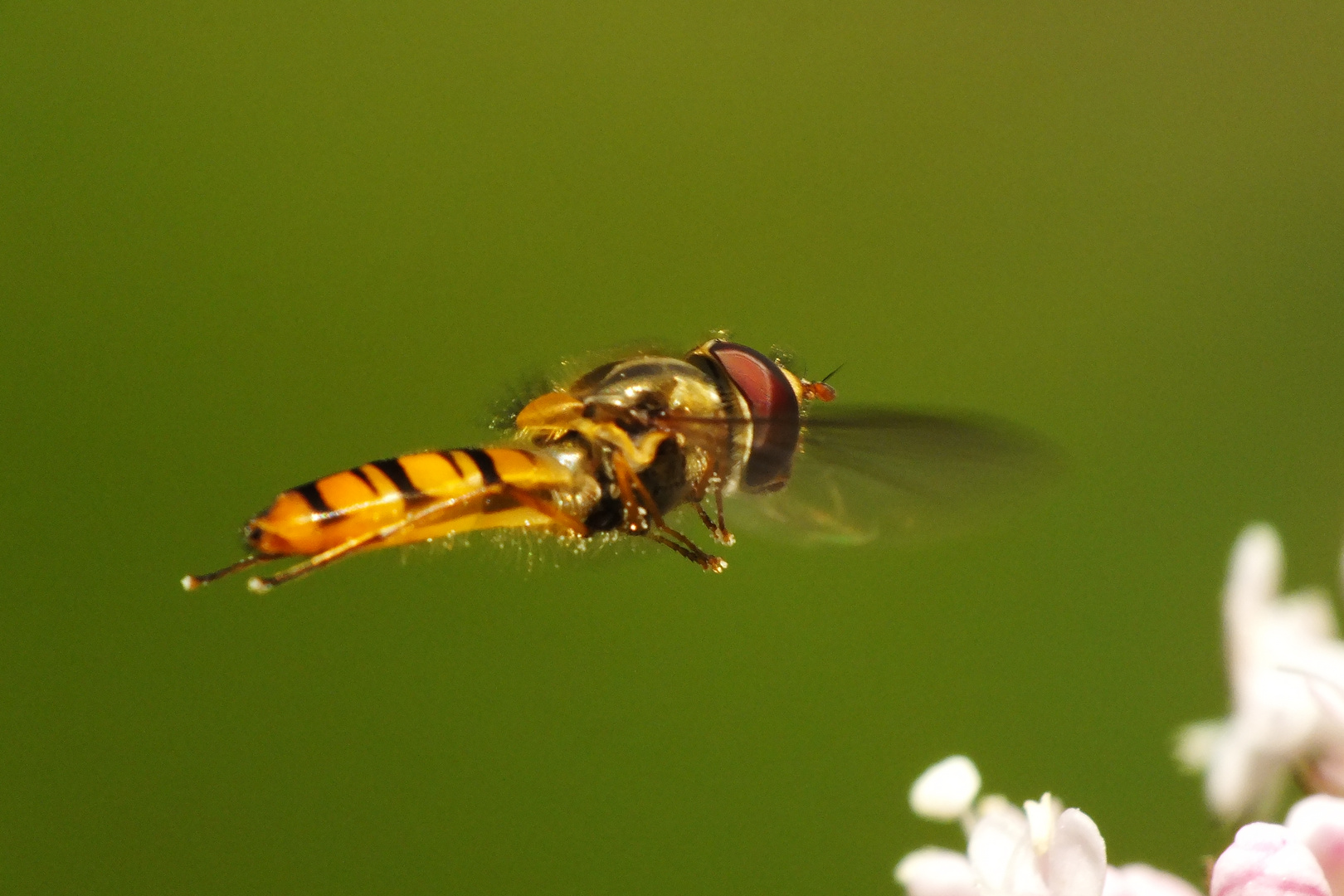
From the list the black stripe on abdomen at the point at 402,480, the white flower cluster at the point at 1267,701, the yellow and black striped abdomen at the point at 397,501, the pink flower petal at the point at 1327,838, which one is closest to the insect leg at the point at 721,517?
the yellow and black striped abdomen at the point at 397,501

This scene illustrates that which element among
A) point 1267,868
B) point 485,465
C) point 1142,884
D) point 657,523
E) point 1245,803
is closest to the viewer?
point 1267,868

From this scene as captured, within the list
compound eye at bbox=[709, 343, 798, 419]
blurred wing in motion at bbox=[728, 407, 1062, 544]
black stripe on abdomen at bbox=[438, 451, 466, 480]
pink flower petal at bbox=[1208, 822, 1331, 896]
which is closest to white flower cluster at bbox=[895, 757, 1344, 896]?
pink flower petal at bbox=[1208, 822, 1331, 896]

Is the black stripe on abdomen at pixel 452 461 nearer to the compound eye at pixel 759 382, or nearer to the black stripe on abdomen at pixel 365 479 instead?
the black stripe on abdomen at pixel 365 479

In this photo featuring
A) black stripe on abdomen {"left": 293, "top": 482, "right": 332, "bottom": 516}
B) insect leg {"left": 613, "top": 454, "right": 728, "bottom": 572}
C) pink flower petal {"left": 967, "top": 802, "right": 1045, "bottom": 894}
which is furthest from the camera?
insect leg {"left": 613, "top": 454, "right": 728, "bottom": 572}

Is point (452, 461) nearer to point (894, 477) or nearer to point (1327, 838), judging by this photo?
point (894, 477)

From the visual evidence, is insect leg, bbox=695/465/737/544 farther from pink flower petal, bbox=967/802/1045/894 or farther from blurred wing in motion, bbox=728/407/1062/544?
pink flower petal, bbox=967/802/1045/894

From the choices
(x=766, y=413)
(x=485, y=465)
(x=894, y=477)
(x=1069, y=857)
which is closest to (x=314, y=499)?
(x=485, y=465)

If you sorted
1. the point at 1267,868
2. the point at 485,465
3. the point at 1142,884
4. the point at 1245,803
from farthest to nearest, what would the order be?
the point at 485,465
the point at 1245,803
the point at 1142,884
the point at 1267,868
